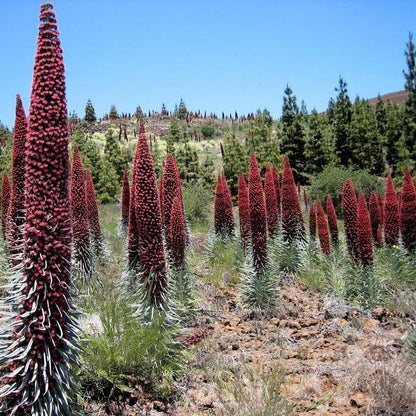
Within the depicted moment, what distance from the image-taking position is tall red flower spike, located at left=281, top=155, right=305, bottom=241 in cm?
942

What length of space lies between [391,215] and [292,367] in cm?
576

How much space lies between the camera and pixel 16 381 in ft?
8.23

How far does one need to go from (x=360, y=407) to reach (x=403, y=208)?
5.94 metres

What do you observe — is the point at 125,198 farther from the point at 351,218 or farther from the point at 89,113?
the point at 89,113

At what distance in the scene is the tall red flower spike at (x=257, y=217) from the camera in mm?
7035

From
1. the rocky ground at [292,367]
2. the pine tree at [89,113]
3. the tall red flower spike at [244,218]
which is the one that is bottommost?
the rocky ground at [292,367]

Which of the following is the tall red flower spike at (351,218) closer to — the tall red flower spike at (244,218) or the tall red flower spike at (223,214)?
the tall red flower spike at (244,218)

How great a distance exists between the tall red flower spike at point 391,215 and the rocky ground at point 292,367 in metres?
2.98

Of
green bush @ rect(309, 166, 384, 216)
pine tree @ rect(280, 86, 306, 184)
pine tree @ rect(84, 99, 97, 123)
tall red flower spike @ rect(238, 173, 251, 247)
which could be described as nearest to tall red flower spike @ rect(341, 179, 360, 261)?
tall red flower spike @ rect(238, 173, 251, 247)

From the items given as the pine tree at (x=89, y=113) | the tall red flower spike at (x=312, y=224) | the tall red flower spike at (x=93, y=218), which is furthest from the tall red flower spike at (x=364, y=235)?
the pine tree at (x=89, y=113)

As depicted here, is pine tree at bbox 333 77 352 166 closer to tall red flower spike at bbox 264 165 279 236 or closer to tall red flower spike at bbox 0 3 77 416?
tall red flower spike at bbox 264 165 279 236

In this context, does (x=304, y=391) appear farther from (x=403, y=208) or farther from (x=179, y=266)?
(x=403, y=208)

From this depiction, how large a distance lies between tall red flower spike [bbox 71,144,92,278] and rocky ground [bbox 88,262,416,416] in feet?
7.18

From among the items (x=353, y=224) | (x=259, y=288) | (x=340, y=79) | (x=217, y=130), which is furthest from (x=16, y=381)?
(x=217, y=130)
